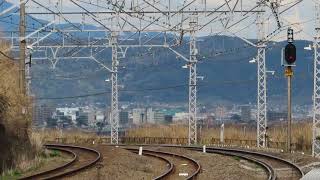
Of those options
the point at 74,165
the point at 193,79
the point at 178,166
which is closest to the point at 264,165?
the point at 178,166

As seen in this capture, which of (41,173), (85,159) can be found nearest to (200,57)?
(85,159)

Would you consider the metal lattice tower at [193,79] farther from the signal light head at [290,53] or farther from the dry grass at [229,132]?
the signal light head at [290,53]

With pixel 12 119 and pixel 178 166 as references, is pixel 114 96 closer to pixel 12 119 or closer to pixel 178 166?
pixel 12 119

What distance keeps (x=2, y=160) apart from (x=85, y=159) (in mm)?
6973

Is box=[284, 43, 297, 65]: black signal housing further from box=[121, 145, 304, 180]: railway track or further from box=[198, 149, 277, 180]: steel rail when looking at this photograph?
box=[198, 149, 277, 180]: steel rail

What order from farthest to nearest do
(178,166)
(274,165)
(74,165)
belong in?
1. (274,165)
2. (178,166)
3. (74,165)

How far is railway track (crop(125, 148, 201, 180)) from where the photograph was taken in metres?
23.9

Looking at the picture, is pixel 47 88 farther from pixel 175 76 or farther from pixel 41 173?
pixel 41 173

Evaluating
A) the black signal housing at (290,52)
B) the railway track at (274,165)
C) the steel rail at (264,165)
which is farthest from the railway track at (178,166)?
the black signal housing at (290,52)

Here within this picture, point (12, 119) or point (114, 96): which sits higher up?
point (114, 96)

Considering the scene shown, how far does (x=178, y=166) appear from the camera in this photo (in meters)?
28.4

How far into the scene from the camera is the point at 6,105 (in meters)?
26.4

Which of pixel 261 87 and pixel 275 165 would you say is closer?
pixel 275 165

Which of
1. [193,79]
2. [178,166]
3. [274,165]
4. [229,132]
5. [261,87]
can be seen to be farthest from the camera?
[229,132]
